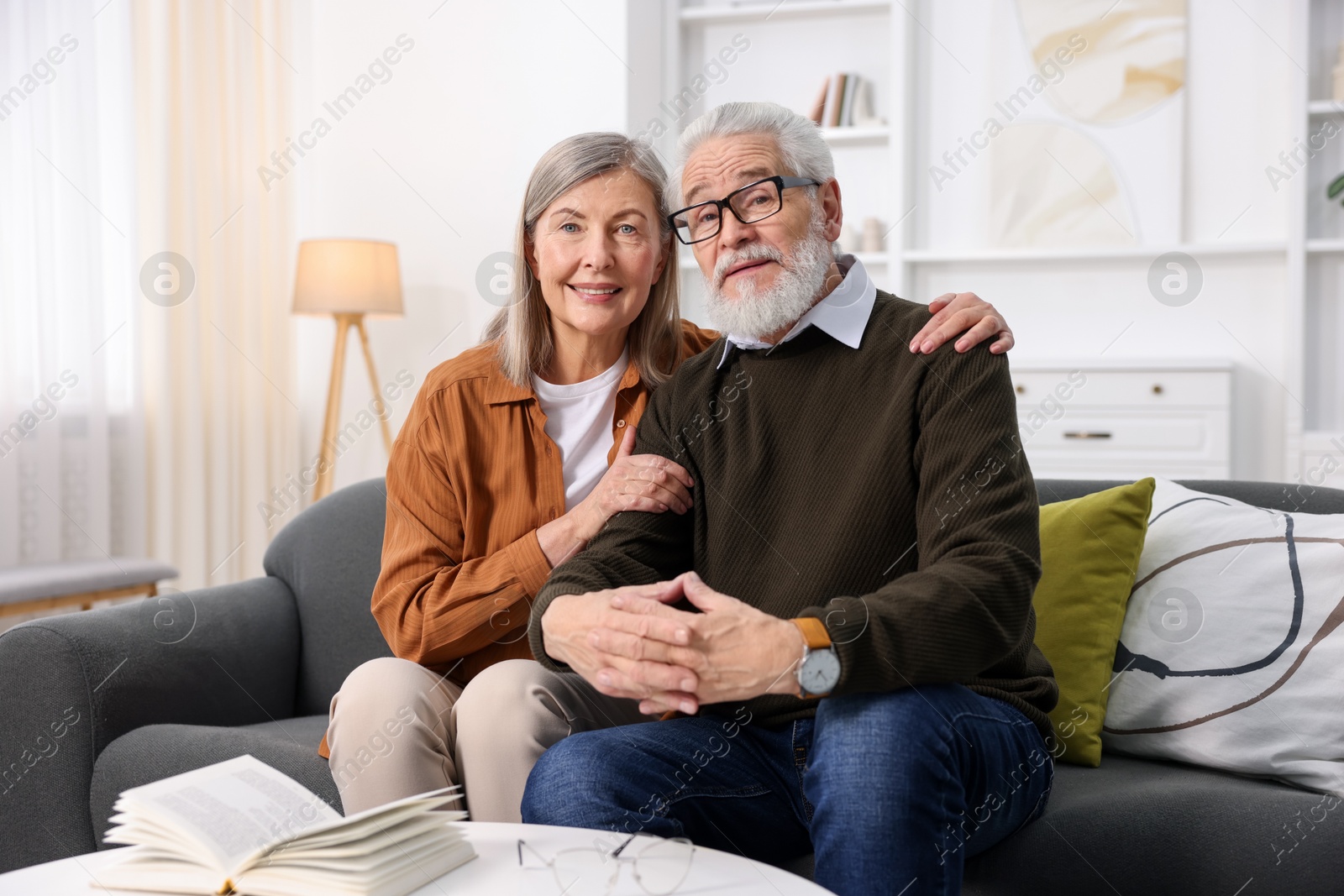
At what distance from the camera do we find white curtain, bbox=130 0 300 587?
12.5ft

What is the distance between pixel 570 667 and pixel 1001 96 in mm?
3537

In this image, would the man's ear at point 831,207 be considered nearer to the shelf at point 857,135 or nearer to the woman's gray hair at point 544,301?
the woman's gray hair at point 544,301

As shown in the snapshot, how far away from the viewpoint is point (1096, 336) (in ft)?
13.7

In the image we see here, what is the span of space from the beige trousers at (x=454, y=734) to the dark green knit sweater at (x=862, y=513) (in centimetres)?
7

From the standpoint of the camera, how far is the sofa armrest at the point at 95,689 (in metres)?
1.62

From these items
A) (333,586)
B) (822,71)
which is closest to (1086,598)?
(333,586)

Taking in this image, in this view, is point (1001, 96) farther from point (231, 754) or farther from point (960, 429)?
point (231, 754)

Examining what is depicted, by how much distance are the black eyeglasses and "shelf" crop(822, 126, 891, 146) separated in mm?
2805

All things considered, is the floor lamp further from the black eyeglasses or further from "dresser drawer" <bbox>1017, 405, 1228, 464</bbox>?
the black eyeglasses

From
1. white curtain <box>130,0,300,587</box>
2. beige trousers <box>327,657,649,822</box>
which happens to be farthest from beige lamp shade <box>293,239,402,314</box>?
beige trousers <box>327,657,649,822</box>

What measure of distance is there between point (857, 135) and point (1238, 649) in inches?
122

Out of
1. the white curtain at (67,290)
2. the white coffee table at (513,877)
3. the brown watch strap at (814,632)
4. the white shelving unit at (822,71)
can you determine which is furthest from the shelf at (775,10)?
the white coffee table at (513,877)

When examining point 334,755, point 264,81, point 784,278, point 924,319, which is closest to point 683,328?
point 784,278

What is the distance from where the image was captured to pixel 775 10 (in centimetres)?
435
